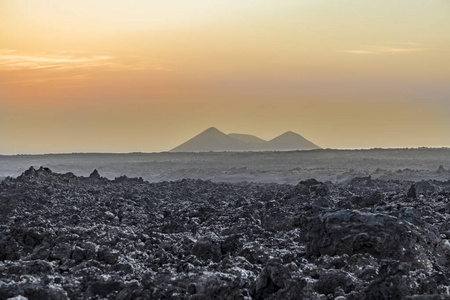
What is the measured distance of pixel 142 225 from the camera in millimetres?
13117

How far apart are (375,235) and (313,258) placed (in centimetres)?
80

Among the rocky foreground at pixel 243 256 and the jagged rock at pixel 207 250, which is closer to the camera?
the rocky foreground at pixel 243 256

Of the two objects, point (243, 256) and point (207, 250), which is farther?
point (207, 250)

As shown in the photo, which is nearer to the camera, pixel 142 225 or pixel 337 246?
pixel 337 246

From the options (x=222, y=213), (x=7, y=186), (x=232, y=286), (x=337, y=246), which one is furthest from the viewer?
(x=7, y=186)

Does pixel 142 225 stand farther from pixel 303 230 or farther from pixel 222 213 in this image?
pixel 303 230

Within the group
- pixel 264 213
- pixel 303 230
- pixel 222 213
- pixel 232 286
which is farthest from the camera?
pixel 222 213

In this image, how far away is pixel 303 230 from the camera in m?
9.88

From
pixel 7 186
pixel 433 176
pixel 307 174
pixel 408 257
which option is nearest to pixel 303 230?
pixel 408 257

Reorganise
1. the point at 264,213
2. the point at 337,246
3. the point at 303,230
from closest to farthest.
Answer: the point at 337,246 < the point at 303,230 < the point at 264,213

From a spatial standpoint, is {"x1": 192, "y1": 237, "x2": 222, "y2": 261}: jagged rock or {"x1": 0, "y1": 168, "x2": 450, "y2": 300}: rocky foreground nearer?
{"x1": 0, "y1": 168, "x2": 450, "y2": 300}: rocky foreground

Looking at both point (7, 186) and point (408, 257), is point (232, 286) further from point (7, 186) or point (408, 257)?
point (7, 186)

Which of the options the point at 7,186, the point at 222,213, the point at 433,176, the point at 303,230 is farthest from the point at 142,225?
the point at 433,176

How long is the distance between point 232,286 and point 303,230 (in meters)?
3.72
